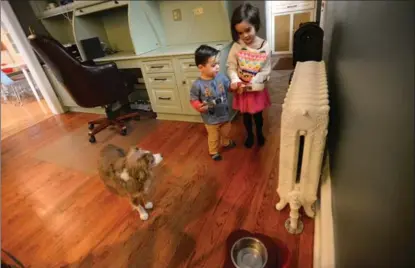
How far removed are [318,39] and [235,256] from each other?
1367mm

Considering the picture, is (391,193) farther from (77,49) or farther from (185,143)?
(77,49)

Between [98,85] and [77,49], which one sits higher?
[77,49]

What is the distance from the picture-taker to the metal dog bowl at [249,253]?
2.93 ft

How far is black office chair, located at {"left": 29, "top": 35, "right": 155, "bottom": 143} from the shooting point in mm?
1769

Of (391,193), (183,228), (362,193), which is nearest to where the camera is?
(391,193)

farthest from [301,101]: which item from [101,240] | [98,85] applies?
[98,85]

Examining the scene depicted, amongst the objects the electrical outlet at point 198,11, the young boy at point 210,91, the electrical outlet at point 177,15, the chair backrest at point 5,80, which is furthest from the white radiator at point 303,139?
the chair backrest at point 5,80

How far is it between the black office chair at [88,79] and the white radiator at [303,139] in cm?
175

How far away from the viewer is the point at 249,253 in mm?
934

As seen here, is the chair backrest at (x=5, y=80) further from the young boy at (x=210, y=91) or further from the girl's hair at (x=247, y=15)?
the girl's hair at (x=247, y=15)

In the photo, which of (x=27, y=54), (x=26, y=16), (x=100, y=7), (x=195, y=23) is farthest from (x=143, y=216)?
(x=26, y=16)

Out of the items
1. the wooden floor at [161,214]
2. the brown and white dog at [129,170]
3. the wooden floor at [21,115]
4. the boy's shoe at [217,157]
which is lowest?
the wooden floor at [161,214]

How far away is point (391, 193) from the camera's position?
342 mm

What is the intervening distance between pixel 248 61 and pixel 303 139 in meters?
0.74
